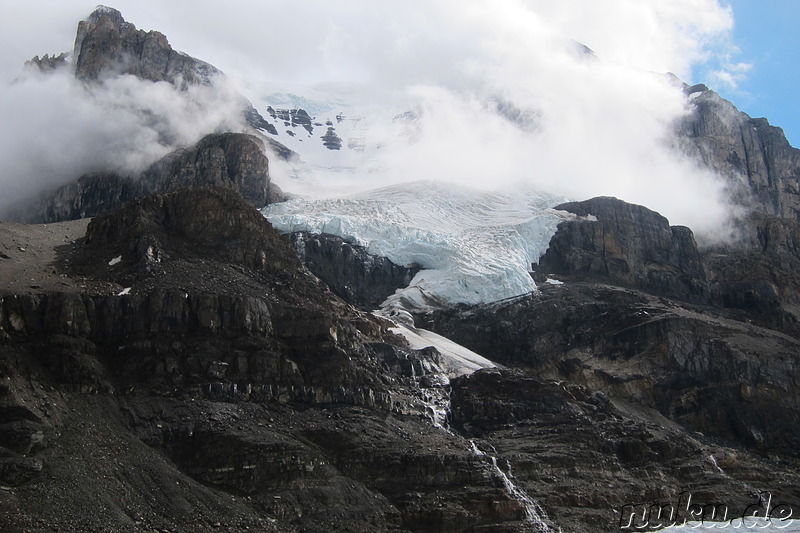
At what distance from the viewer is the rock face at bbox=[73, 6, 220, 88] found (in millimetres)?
159875

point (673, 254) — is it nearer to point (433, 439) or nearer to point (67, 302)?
point (433, 439)

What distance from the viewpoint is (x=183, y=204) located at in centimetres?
10169

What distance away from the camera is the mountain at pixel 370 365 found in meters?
66.1

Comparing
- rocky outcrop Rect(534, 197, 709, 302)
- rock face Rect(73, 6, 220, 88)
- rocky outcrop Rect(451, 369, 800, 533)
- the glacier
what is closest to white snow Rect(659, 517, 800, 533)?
rocky outcrop Rect(451, 369, 800, 533)

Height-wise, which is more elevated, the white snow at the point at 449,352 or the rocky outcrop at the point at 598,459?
the white snow at the point at 449,352

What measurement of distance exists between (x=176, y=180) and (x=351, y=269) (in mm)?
31391

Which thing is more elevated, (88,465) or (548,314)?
(548,314)

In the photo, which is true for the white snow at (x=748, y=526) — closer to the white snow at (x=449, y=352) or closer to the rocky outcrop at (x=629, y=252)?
the white snow at (x=449, y=352)

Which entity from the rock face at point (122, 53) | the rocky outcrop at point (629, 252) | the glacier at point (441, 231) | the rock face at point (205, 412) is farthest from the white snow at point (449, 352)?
the rock face at point (122, 53)

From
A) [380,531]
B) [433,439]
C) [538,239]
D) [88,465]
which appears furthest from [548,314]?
[88,465]

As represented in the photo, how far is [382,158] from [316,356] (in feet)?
386

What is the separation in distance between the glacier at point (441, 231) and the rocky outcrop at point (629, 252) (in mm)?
3761

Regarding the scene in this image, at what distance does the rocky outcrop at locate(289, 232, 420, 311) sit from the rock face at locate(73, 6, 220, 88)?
5063cm

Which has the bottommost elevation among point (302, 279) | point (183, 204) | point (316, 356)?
point (316, 356)
